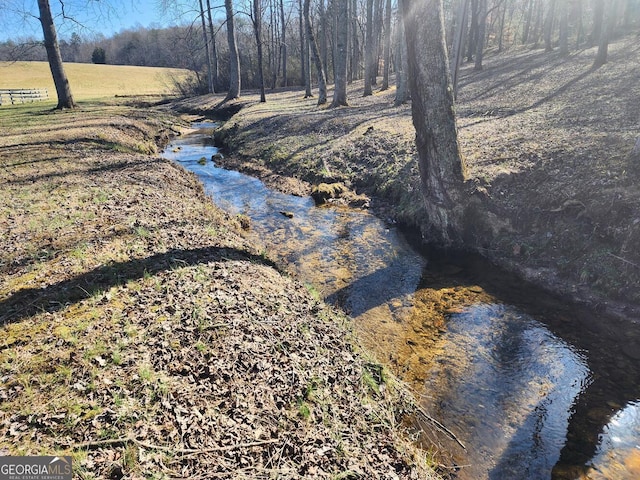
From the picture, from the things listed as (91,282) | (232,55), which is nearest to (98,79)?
(232,55)

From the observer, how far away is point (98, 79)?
184ft

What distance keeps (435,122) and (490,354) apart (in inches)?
189

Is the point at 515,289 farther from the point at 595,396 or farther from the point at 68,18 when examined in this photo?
the point at 68,18

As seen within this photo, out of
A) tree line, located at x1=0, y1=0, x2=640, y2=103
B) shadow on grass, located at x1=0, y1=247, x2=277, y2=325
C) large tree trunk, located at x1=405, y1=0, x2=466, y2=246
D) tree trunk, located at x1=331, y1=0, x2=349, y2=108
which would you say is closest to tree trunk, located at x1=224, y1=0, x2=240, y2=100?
tree line, located at x1=0, y1=0, x2=640, y2=103

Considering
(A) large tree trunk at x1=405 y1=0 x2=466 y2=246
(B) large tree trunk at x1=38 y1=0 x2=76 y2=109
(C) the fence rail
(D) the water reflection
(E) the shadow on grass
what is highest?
(B) large tree trunk at x1=38 y1=0 x2=76 y2=109

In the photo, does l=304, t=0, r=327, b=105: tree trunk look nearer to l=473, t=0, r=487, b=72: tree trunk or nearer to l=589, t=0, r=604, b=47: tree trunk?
l=473, t=0, r=487, b=72: tree trunk

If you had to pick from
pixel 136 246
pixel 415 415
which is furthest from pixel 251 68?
pixel 415 415

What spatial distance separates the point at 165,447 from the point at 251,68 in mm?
50995

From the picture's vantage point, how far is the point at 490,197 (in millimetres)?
8422

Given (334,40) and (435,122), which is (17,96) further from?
(435,122)

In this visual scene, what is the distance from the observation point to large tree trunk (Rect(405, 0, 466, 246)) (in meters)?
7.33

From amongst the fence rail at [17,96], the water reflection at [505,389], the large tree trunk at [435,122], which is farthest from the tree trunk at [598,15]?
the fence rail at [17,96]

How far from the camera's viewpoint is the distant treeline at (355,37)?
2286 centimetres

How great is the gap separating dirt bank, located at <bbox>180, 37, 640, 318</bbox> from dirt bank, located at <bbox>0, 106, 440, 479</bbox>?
14.5 ft
